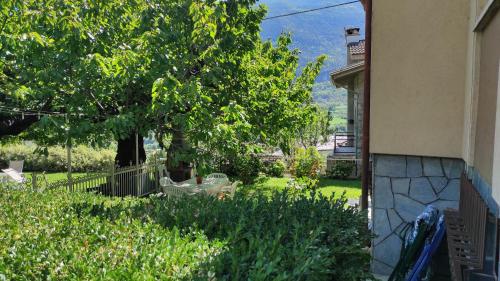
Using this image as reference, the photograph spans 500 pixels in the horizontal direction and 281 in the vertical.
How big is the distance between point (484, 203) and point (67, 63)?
646cm

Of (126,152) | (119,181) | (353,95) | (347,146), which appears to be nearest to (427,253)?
(119,181)

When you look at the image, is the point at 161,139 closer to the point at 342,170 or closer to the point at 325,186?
the point at 325,186

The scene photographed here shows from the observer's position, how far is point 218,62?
7.49m

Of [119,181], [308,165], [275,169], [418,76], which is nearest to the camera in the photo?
[418,76]

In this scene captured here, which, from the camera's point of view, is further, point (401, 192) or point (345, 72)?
point (345, 72)

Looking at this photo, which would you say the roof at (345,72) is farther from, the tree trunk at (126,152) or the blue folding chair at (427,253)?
the blue folding chair at (427,253)

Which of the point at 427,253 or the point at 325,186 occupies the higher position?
the point at 427,253

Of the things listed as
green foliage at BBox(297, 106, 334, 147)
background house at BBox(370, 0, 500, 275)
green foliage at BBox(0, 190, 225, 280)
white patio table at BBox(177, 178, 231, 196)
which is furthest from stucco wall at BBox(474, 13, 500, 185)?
green foliage at BBox(297, 106, 334, 147)

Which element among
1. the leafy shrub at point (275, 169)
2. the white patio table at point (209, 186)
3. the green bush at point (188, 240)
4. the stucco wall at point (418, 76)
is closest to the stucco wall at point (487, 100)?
the stucco wall at point (418, 76)

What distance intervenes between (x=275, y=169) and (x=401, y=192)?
38.4 feet

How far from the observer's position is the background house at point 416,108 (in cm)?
445

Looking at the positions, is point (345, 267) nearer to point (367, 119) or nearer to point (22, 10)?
point (367, 119)

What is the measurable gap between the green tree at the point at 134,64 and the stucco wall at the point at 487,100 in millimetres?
3529

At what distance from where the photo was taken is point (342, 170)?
15258 mm
